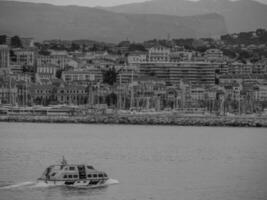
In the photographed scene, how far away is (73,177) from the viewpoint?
40.8 metres

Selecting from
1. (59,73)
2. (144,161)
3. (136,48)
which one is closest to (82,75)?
(59,73)

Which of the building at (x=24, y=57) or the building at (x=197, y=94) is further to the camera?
the building at (x=24, y=57)

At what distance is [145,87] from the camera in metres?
126

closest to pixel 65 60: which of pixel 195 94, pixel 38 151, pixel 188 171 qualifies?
pixel 195 94

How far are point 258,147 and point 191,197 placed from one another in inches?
1067

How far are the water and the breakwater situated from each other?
12.6 metres

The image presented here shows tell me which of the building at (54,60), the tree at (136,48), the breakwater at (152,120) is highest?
the tree at (136,48)

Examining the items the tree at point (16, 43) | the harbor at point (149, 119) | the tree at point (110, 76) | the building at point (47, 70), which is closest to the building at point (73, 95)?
the tree at point (110, 76)

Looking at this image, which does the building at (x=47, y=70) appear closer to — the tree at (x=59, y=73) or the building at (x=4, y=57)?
the tree at (x=59, y=73)

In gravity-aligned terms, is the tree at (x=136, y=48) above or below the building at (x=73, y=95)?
above

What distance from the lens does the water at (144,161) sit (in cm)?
3972

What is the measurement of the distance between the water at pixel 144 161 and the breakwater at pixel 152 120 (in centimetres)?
1256

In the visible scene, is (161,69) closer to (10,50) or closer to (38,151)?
(10,50)

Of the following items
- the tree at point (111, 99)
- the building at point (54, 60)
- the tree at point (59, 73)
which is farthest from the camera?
the building at point (54, 60)
